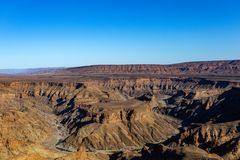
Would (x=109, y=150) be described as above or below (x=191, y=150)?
below

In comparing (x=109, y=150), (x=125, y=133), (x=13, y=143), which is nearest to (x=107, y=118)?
(x=125, y=133)

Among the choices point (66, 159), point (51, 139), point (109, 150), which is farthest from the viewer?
point (51, 139)

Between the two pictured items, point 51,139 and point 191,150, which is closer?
point 191,150

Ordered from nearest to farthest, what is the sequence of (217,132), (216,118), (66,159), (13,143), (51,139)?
(66,159) → (13,143) → (217,132) → (51,139) → (216,118)

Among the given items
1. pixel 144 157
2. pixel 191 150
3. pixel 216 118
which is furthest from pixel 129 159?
pixel 216 118

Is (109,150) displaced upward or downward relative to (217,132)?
downward

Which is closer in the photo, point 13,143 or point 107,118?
point 13,143

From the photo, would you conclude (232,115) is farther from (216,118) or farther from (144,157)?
(144,157)

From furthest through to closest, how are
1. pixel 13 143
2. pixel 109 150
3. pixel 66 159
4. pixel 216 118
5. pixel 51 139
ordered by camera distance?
pixel 216 118 → pixel 51 139 → pixel 109 150 → pixel 13 143 → pixel 66 159

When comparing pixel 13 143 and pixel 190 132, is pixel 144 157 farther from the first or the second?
pixel 13 143
